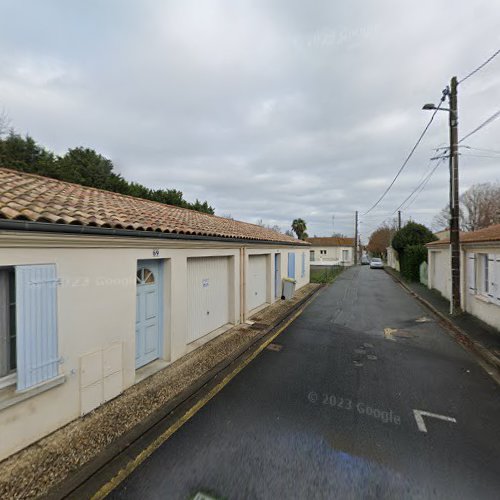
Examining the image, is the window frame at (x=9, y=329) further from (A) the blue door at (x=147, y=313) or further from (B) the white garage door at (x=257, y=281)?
(B) the white garage door at (x=257, y=281)

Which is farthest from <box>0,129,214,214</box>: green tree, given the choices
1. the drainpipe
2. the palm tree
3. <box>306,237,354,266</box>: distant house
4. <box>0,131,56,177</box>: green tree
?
<box>306,237,354,266</box>: distant house

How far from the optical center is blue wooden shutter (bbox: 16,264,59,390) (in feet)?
10.0

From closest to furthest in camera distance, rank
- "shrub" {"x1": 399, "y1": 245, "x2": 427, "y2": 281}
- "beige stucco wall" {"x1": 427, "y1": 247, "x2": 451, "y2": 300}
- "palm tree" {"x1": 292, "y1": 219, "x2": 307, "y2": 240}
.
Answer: "beige stucco wall" {"x1": 427, "y1": 247, "x2": 451, "y2": 300}
"shrub" {"x1": 399, "y1": 245, "x2": 427, "y2": 281}
"palm tree" {"x1": 292, "y1": 219, "x2": 307, "y2": 240}

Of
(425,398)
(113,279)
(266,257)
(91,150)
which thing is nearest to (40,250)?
(113,279)

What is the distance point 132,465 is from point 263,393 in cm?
212

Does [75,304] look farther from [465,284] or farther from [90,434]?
[465,284]

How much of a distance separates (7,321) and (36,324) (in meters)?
0.35

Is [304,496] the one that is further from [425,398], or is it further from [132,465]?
[425,398]

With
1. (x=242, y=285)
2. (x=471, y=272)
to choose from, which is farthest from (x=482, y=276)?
(x=242, y=285)

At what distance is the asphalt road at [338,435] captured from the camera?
2.64 metres

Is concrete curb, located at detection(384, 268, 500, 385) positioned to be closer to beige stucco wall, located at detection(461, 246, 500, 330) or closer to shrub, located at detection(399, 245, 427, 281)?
beige stucco wall, located at detection(461, 246, 500, 330)

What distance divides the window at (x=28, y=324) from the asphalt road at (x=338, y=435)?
1.72 meters

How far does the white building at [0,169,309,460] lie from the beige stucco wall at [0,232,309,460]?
1 centimetres

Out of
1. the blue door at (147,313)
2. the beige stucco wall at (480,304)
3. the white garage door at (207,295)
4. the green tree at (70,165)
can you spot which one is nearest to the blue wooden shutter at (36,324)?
the blue door at (147,313)
